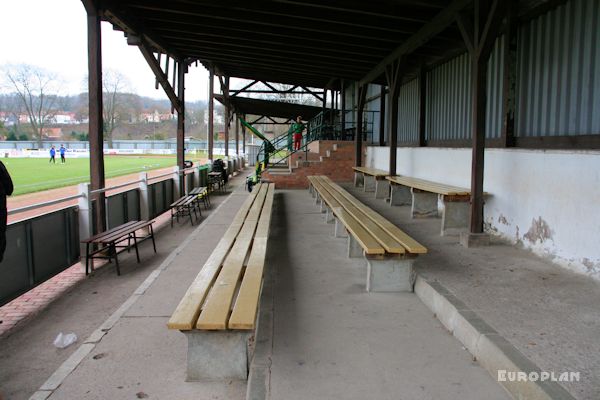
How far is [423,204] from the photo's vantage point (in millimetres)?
7969

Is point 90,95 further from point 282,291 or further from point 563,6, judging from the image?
point 563,6

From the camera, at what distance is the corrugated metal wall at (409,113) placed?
11.8m

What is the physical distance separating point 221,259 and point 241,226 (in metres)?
1.73

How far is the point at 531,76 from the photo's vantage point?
20.0ft

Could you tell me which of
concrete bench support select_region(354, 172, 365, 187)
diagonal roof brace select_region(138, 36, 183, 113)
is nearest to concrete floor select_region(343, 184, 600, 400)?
concrete bench support select_region(354, 172, 365, 187)

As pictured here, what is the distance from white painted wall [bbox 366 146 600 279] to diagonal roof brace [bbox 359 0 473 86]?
1872mm

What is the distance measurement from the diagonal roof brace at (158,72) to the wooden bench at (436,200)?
6168 mm

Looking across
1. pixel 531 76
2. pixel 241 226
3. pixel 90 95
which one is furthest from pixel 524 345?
pixel 90 95

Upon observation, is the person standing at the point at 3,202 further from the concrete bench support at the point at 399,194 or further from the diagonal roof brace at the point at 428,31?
the concrete bench support at the point at 399,194

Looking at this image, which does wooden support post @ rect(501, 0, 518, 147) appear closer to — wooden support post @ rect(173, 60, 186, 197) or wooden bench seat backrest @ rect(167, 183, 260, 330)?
wooden bench seat backrest @ rect(167, 183, 260, 330)

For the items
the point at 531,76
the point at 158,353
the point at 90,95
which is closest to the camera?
the point at 158,353

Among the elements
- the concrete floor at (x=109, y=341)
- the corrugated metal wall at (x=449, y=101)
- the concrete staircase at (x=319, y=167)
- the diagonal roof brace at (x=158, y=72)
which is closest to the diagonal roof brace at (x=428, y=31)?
the corrugated metal wall at (x=449, y=101)

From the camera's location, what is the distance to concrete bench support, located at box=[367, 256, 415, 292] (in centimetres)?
448

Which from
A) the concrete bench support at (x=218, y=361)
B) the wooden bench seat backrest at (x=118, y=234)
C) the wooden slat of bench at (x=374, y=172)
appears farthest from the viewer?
the wooden slat of bench at (x=374, y=172)
